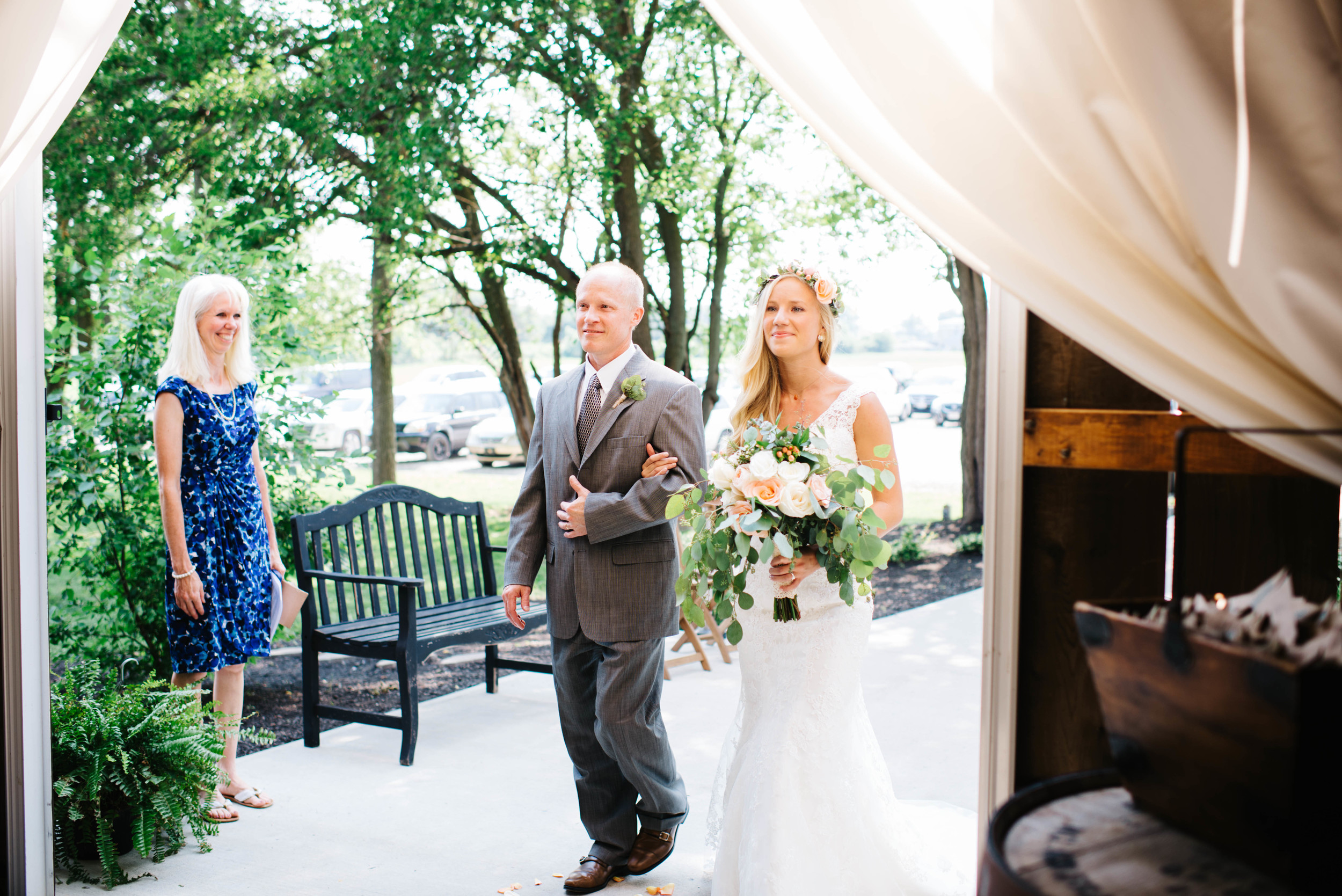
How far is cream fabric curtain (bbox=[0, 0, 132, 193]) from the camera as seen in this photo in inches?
90.7

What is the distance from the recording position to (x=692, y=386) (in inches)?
129

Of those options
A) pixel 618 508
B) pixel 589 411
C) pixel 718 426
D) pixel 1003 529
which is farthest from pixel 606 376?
pixel 718 426

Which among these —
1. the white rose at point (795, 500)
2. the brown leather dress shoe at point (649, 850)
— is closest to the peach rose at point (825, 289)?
the white rose at point (795, 500)

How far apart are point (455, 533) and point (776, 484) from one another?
11.2 feet

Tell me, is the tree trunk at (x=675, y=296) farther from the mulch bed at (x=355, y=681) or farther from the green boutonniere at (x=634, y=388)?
the green boutonniere at (x=634, y=388)

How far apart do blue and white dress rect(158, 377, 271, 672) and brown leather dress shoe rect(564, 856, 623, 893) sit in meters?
1.52

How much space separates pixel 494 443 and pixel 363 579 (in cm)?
1134

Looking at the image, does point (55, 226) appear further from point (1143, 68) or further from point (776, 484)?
point (1143, 68)

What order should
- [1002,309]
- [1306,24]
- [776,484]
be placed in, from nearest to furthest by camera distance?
[1306,24] < [1002,309] < [776,484]

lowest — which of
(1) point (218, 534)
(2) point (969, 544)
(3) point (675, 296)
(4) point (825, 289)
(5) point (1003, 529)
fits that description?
(2) point (969, 544)

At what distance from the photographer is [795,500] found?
2566 mm

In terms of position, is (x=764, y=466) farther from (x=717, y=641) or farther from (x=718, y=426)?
(x=718, y=426)

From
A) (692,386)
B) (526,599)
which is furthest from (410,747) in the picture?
(692,386)

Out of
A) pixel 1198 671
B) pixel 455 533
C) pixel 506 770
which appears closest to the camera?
pixel 1198 671
